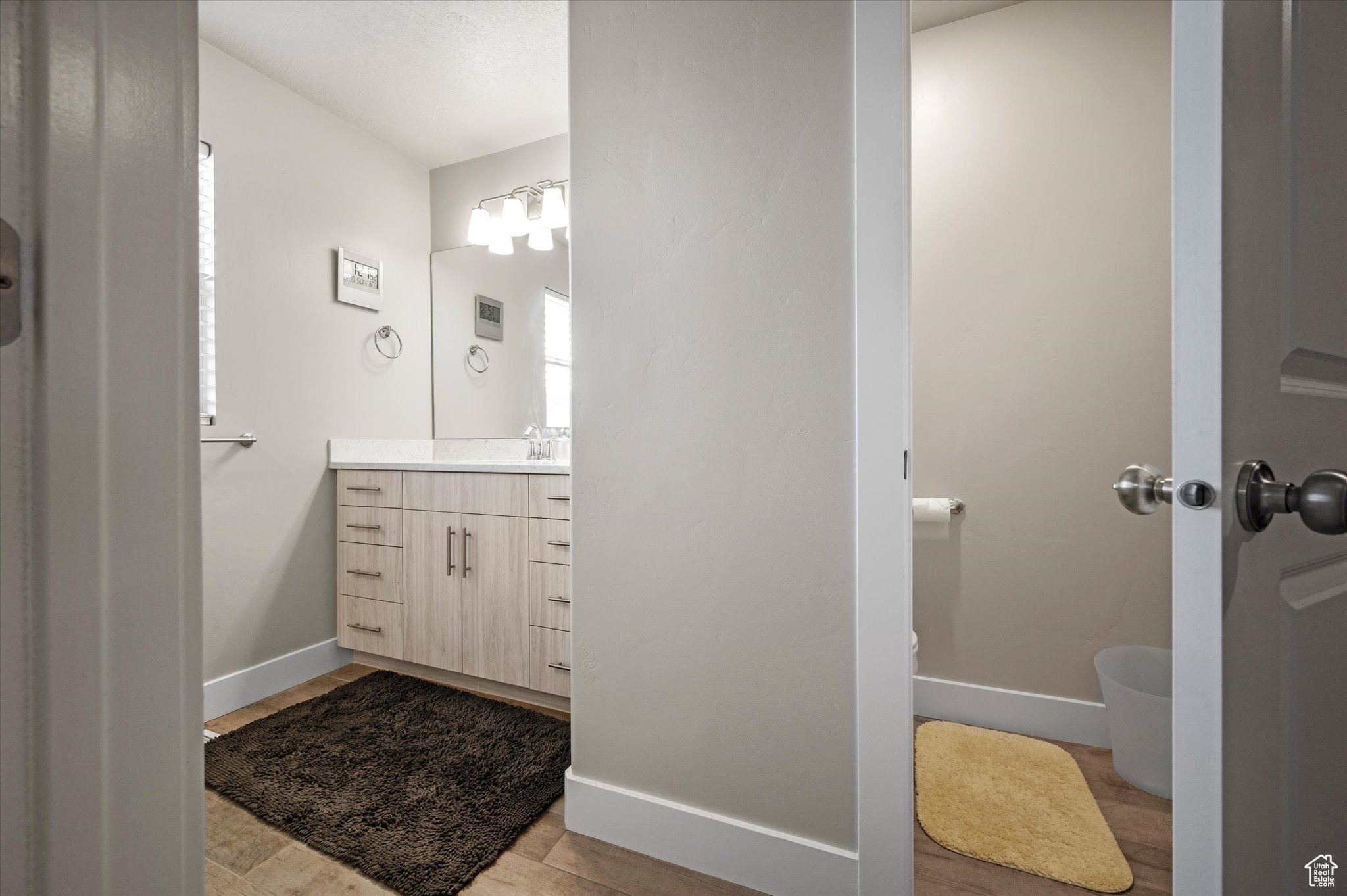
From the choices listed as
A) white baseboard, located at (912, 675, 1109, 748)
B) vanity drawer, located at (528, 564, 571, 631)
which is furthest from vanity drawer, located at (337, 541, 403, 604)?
white baseboard, located at (912, 675, 1109, 748)

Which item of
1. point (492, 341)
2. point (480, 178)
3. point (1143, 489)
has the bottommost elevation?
point (1143, 489)

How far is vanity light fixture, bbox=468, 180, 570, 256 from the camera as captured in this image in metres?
2.65

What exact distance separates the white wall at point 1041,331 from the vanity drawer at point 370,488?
2029 millimetres

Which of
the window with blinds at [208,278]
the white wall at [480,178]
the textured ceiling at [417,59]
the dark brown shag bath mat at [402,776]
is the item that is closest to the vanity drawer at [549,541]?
the dark brown shag bath mat at [402,776]

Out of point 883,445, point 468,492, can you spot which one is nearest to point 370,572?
point 468,492

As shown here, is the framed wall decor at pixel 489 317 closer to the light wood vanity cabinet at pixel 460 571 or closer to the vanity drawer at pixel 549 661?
the light wood vanity cabinet at pixel 460 571

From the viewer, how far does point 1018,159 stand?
6.63ft

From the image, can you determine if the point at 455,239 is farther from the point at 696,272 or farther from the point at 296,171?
the point at 696,272

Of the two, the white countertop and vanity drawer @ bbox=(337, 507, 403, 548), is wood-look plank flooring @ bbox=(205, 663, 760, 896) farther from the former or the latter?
the white countertop

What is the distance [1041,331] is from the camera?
201 centimetres

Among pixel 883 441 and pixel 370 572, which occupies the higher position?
pixel 883 441

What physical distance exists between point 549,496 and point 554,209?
1318 mm

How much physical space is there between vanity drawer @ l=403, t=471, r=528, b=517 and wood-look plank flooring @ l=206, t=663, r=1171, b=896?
1.00 metres

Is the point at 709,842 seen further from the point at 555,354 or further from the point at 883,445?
the point at 555,354
